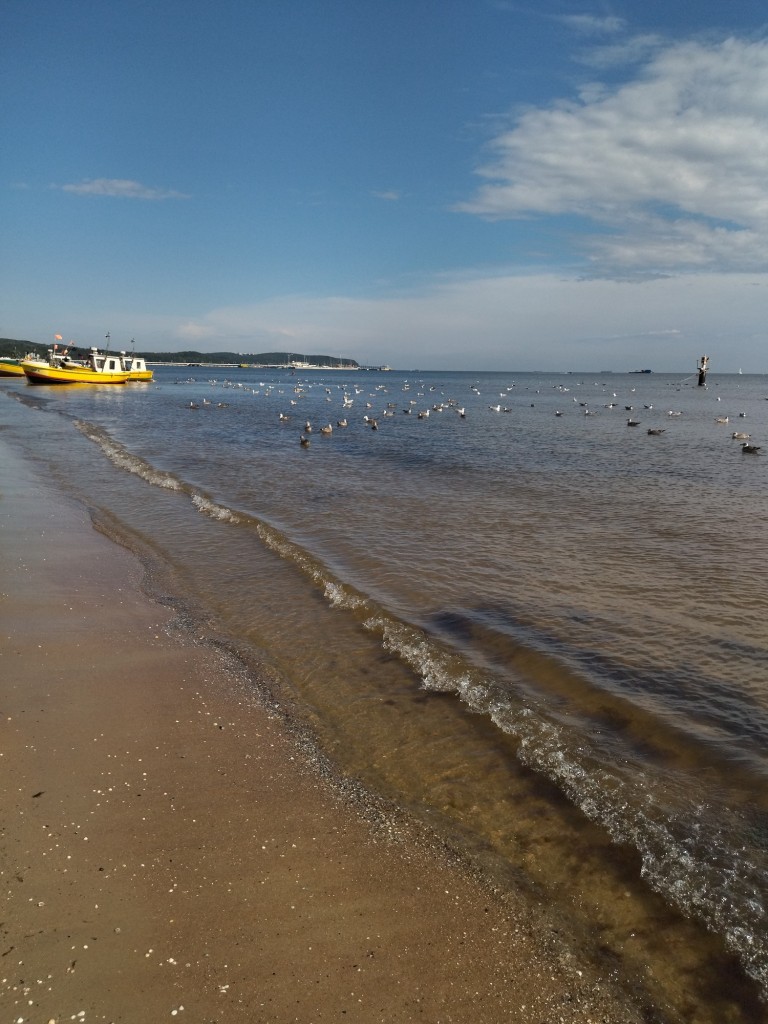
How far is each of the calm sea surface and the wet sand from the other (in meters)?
0.44

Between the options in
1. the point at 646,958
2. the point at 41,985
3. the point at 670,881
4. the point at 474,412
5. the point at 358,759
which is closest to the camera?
the point at 41,985

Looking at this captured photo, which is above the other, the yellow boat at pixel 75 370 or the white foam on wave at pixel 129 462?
the yellow boat at pixel 75 370

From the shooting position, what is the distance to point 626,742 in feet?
19.6

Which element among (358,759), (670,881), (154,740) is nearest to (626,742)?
(670,881)

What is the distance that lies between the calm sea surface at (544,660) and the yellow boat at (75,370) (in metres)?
47.6

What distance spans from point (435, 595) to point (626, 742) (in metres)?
4.18

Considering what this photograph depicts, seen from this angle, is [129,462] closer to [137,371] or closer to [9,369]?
[137,371]

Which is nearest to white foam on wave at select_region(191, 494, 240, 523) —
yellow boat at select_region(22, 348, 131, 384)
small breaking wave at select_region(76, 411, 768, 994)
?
small breaking wave at select_region(76, 411, 768, 994)

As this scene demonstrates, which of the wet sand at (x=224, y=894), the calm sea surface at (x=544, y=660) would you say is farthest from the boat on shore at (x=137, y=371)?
the wet sand at (x=224, y=894)

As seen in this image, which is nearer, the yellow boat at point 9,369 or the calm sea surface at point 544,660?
the calm sea surface at point 544,660

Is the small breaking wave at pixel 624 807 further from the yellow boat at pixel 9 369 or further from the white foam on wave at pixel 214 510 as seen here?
the yellow boat at pixel 9 369

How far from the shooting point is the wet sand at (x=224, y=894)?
3.24 m

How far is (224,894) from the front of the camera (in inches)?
152

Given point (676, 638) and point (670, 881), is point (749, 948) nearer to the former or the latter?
point (670, 881)
